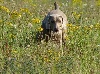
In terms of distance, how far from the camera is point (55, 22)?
928 cm

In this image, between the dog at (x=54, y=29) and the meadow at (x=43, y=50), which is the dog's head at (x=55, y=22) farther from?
the meadow at (x=43, y=50)

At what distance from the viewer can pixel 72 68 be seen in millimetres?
5812

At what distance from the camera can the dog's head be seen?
914cm

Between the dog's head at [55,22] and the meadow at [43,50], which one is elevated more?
the dog's head at [55,22]

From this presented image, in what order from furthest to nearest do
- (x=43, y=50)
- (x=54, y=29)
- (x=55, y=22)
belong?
(x=55, y=22)
(x=54, y=29)
(x=43, y=50)

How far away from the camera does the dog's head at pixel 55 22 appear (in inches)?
360

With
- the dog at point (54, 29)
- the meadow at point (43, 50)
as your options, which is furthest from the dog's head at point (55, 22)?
the meadow at point (43, 50)

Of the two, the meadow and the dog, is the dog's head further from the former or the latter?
the meadow

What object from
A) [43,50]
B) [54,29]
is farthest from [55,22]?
[43,50]

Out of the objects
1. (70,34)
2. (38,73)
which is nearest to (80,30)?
(70,34)

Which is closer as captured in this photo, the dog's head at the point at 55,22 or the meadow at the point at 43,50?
the meadow at the point at 43,50

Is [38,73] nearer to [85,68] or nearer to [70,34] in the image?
[85,68]

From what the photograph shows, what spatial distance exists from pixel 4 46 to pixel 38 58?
152 cm

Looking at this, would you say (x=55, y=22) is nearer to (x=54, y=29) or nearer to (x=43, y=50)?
(x=54, y=29)
